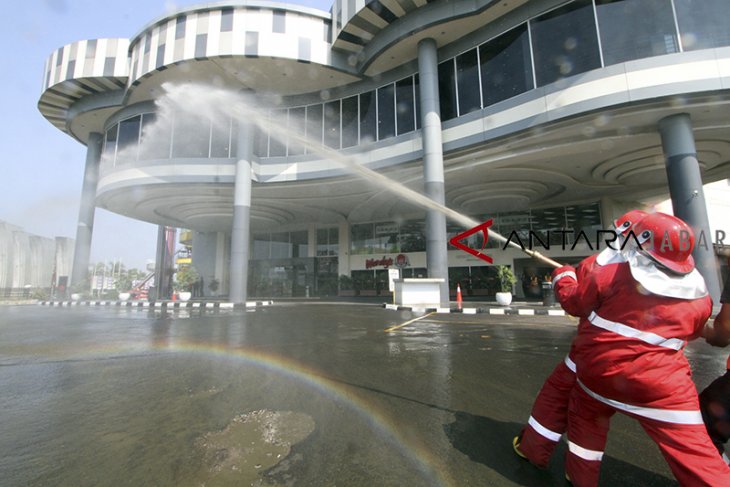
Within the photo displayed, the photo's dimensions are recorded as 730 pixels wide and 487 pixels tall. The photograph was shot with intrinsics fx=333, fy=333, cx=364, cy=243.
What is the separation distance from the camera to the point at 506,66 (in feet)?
46.1

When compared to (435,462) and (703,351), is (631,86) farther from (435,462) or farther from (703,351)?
(435,462)

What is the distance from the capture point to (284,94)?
19812 mm

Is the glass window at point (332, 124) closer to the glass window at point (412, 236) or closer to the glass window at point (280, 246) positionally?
the glass window at point (412, 236)

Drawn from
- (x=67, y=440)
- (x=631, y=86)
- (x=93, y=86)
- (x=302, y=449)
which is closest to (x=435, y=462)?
(x=302, y=449)

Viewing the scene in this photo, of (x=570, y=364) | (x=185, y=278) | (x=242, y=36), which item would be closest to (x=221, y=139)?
(x=242, y=36)

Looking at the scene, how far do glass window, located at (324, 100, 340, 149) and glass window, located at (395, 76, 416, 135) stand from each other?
373 centimetres

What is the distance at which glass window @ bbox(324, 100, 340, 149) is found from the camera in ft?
63.1

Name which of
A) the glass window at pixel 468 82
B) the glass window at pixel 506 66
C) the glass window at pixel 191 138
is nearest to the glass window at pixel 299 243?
the glass window at pixel 191 138

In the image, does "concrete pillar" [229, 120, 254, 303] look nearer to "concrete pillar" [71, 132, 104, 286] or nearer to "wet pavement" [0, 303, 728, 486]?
"wet pavement" [0, 303, 728, 486]

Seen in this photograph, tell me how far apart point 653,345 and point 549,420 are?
0.86 metres

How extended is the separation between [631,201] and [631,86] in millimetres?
14292

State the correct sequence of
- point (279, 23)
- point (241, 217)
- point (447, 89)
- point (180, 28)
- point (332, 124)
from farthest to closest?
point (332, 124) → point (241, 217) → point (180, 28) → point (279, 23) → point (447, 89)

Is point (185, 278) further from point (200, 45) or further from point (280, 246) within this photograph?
point (200, 45)

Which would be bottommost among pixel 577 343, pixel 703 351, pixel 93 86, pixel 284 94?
pixel 703 351
